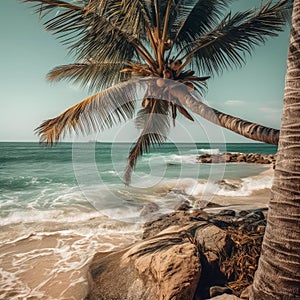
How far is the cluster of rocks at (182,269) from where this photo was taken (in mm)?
3432

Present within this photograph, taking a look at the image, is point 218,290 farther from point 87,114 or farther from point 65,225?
point 65,225

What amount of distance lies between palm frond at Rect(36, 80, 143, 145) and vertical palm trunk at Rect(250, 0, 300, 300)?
2.93m

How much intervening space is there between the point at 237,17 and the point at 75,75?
3.75 m

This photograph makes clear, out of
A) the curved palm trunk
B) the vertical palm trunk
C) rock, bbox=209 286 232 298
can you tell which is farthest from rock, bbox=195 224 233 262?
the vertical palm trunk

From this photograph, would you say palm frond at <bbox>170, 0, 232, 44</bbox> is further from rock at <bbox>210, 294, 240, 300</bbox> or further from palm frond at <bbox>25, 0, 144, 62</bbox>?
rock at <bbox>210, 294, 240, 300</bbox>

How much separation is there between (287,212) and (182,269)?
74.1 inches

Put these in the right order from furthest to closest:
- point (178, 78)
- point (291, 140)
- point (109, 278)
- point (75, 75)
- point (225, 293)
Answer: point (75, 75), point (178, 78), point (109, 278), point (225, 293), point (291, 140)

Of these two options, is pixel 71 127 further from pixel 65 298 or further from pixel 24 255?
pixel 24 255

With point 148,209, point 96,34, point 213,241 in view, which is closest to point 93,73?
point 96,34

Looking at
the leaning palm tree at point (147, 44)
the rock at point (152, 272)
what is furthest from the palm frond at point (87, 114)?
the rock at point (152, 272)

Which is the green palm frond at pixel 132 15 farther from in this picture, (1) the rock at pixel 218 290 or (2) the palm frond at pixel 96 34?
(1) the rock at pixel 218 290

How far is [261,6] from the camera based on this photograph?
4.77m

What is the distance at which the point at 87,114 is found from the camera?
490 cm

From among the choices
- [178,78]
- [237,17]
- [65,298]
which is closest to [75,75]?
[178,78]
